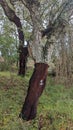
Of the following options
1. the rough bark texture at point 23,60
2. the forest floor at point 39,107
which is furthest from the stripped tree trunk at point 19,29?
the forest floor at point 39,107

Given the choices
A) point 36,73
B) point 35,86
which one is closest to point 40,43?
point 36,73

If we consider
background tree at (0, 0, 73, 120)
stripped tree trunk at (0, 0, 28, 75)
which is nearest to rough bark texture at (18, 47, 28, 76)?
stripped tree trunk at (0, 0, 28, 75)

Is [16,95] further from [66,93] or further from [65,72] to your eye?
[65,72]

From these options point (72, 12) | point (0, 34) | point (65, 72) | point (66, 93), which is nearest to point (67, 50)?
point (65, 72)

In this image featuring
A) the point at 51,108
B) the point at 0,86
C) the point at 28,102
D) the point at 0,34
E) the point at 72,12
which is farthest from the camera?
the point at 0,86

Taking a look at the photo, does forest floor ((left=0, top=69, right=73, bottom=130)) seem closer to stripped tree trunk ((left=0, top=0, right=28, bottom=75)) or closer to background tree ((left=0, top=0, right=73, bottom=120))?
background tree ((left=0, top=0, right=73, bottom=120))

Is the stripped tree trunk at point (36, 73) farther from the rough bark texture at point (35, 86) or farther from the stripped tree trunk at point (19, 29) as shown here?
the stripped tree trunk at point (19, 29)

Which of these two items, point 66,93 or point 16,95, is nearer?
point 16,95

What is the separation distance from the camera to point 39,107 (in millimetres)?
10922

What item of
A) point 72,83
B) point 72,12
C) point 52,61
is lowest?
point 72,83

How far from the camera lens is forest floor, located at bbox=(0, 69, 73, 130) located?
8932 mm

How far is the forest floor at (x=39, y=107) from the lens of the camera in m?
8.93

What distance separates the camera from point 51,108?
426 inches

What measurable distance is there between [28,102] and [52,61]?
5.18ft
